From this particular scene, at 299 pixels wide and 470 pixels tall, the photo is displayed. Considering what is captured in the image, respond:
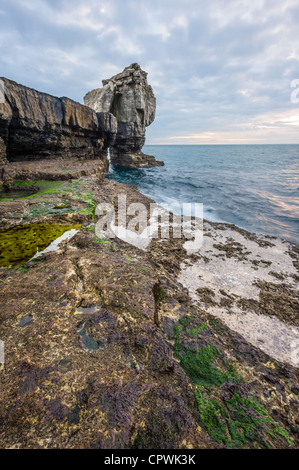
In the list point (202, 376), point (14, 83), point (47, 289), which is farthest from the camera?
point (14, 83)

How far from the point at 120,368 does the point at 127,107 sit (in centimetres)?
3929

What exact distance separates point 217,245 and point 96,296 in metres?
6.91

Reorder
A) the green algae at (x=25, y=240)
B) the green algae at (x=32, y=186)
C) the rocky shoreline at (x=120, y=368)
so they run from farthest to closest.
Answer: the green algae at (x=32, y=186)
the green algae at (x=25, y=240)
the rocky shoreline at (x=120, y=368)

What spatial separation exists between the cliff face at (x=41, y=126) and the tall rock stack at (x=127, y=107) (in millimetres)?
16391

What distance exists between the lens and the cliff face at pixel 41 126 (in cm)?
1131

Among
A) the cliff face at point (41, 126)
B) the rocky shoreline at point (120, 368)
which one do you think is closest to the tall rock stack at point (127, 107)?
the cliff face at point (41, 126)

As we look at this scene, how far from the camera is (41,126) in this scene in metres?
13.4

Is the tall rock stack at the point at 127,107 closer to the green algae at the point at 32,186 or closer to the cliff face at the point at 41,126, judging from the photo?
the cliff face at the point at 41,126

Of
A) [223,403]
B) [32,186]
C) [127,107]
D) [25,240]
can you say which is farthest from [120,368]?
[127,107]

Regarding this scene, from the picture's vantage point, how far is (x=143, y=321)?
8.05 ft

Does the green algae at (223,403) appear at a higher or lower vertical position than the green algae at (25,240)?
lower
